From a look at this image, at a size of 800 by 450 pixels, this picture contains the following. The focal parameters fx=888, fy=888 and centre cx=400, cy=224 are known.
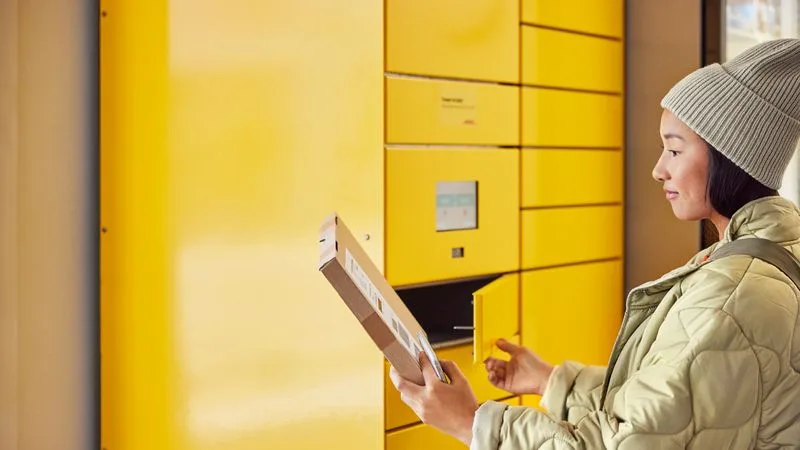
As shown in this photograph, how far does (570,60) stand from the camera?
3256 mm

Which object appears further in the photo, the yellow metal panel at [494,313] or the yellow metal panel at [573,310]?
the yellow metal panel at [573,310]

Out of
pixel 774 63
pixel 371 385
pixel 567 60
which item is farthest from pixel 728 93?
pixel 567 60

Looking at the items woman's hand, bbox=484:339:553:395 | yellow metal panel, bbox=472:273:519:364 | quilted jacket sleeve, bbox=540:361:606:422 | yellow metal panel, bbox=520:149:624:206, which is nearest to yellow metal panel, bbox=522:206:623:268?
yellow metal panel, bbox=520:149:624:206

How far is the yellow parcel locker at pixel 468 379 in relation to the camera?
8.16 ft

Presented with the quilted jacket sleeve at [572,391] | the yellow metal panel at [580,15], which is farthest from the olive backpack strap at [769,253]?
the yellow metal panel at [580,15]

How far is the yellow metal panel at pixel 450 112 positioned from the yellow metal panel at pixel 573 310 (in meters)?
0.53

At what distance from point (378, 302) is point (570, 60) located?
1901mm

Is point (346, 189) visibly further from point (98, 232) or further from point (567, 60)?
point (567, 60)

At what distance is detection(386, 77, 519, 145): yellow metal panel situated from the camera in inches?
99.5

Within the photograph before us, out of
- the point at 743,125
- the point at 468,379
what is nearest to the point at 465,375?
the point at 468,379

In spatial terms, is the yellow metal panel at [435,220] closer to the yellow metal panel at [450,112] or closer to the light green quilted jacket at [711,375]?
the yellow metal panel at [450,112]

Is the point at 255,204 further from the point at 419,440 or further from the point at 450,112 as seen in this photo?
the point at 419,440

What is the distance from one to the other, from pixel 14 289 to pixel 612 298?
2.18m

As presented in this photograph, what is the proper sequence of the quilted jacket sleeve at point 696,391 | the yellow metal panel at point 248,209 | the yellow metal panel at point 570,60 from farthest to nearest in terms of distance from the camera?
1. the yellow metal panel at point 570,60
2. the yellow metal panel at point 248,209
3. the quilted jacket sleeve at point 696,391
